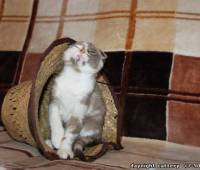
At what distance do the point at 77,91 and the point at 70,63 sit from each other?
106mm

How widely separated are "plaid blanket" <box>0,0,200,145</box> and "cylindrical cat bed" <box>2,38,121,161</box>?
10cm

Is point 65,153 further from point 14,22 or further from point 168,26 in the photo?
point 14,22

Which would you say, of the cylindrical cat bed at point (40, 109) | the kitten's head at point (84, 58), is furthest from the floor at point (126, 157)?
the kitten's head at point (84, 58)

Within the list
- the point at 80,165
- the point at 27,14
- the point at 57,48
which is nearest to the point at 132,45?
the point at 57,48

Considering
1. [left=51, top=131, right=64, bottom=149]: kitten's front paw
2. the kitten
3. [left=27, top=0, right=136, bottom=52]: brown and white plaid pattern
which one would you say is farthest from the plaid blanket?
[left=51, top=131, right=64, bottom=149]: kitten's front paw

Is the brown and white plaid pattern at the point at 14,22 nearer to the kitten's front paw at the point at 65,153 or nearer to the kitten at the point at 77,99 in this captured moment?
the kitten at the point at 77,99

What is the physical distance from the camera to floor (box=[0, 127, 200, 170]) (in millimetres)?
1230

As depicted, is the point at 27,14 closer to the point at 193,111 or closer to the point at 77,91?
the point at 77,91

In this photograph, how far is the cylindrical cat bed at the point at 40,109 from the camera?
4.19ft

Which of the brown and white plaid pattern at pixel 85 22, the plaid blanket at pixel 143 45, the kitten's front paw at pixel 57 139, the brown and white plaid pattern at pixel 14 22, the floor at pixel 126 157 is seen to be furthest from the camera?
the brown and white plaid pattern at pixel 14 22

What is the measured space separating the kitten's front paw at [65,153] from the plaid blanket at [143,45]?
40 centimetres

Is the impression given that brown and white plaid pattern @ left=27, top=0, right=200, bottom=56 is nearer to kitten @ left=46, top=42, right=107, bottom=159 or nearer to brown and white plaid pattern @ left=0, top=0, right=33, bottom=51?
brown and white plaid pattern @ left=0, top=0, right=33, bottom=51

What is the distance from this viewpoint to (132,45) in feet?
5.71

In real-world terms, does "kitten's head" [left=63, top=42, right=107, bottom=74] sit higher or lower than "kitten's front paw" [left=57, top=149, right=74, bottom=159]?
higher
